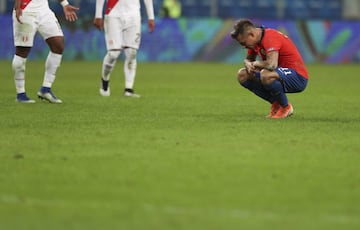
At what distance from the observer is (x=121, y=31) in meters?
16.3

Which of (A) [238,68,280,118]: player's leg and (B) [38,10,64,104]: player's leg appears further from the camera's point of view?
(B) [38,10,64,104]: player's leg

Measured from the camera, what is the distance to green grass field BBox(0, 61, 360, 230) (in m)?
6.09

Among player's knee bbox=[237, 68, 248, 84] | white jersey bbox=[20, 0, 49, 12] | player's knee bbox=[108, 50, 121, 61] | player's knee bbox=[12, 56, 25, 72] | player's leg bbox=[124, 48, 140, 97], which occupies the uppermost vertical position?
white jersey bbox=[20, 0, 49, 12]

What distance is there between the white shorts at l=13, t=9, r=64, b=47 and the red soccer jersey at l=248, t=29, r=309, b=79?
337cm

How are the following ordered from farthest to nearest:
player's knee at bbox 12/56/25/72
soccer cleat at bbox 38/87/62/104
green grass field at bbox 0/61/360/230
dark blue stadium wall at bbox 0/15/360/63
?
1. dark blue stadium wall at bbox 0/15/360/63
2. soccer cleat at bbox 38/87/62/104
3. player's knee at bbox 12/56/25/72
4. green grass field at bbox 0/61/360/230

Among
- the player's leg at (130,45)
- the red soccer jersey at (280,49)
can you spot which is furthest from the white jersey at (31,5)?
the red soccer jersey at (280,49)

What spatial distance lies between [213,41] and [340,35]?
3390mm

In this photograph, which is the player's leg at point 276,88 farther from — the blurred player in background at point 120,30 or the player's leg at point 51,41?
the blurred player in background at point 120,30

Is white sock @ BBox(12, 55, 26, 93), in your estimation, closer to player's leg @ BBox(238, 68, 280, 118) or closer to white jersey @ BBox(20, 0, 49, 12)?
white jersey @ BBox(20, 0, 49, 12)

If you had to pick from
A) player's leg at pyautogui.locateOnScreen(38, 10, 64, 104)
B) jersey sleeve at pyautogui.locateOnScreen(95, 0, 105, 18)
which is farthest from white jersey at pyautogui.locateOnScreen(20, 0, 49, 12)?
jersey sleeve at pyautogui.locateOnScreen(95, 0, 105, 18)

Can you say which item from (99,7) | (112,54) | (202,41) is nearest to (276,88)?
(112,54)

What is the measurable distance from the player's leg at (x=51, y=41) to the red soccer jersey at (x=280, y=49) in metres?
3.35

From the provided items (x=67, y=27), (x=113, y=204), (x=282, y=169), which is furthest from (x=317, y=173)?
(x=67, y=27)

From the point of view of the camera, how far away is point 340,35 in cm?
2878
